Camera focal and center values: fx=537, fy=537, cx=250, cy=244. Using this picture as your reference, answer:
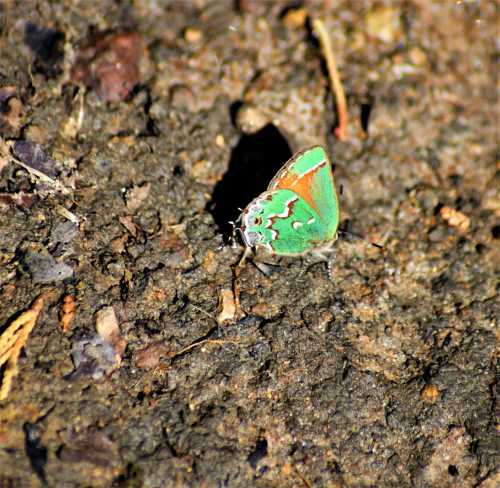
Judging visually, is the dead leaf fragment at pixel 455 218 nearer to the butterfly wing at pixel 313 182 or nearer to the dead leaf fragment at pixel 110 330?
the butterfly wing at pixel 313 182

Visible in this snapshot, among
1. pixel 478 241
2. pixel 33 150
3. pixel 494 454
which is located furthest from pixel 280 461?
pixel 33 150

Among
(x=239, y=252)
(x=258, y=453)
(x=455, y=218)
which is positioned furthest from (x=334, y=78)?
(x=258, y=453)

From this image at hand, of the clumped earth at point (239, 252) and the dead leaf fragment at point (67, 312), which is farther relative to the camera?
the dead leaf fragment at point (67, 312)

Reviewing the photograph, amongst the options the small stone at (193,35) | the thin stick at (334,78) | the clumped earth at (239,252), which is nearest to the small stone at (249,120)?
the clumped earth at (239,252)

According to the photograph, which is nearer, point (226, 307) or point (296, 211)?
point (226, 307)

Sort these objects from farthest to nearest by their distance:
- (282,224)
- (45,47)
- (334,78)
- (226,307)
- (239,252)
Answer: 1. (334,78)
2. (45,47)
3. (239,252)
4. (282,224)
5. (226,307)

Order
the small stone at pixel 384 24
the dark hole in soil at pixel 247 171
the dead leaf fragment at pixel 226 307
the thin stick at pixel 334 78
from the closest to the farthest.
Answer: the dead leaf fragment at pixel 226 307 < the dark hole in soil at pixel 247 171 < the thin stick at pixel 334 78 < the small stone at pixel 384 24

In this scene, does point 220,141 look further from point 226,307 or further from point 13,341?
point 13,341
